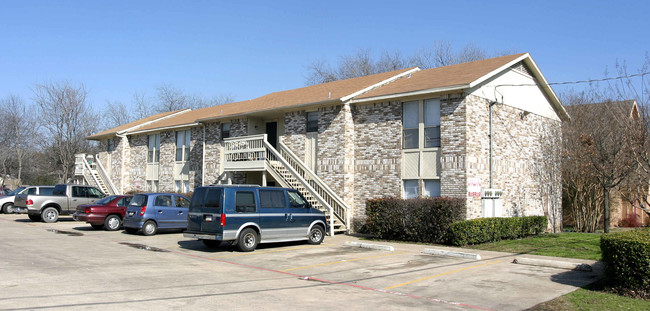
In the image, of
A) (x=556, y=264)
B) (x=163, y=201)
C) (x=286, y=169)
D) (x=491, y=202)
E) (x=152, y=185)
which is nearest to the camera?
(x=556, y=264)

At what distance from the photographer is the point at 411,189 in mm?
19312

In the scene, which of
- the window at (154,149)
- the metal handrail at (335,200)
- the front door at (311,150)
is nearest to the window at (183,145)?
the window at (154,149)

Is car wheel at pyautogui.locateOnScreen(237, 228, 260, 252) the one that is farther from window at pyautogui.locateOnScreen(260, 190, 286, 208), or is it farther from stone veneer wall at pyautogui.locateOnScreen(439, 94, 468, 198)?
stone veneer wall at pyautogui.locateOnScreen(439, 94, 468, 198)

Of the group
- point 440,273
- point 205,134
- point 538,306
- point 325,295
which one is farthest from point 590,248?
point 205,134

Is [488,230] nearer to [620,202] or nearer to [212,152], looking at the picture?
[212,152]

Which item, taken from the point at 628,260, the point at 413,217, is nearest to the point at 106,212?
the point at 413,217

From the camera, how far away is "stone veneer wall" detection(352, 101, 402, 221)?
19.6 m

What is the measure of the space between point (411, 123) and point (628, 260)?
11152mm

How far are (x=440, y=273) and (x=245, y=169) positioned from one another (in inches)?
541

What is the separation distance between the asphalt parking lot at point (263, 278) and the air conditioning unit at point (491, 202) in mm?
3710

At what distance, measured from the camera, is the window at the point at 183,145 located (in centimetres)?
3055

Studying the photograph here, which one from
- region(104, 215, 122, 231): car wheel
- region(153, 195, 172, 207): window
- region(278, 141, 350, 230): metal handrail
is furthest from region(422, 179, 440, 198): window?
region(104, 215, 122, 231): car wheel

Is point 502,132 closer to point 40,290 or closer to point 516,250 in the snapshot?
point 516,250

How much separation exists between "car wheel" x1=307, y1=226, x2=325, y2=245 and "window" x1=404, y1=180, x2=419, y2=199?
14.6 ft
